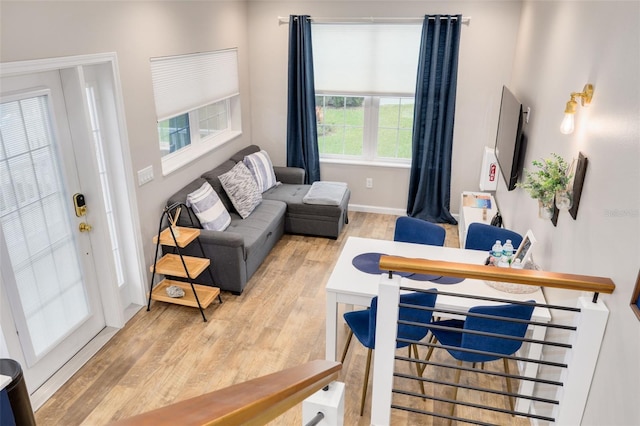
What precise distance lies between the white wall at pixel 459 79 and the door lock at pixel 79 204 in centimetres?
328

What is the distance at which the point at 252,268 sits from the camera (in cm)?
470

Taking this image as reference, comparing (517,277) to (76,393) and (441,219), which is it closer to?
(76,393)

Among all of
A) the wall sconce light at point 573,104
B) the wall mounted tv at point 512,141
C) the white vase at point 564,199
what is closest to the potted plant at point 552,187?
the white vase at point 564,199

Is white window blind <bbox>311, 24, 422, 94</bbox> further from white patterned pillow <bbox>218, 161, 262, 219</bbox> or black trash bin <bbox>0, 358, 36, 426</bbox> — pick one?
black trash bin <bbox>0, 358, 36, 426</bbox>

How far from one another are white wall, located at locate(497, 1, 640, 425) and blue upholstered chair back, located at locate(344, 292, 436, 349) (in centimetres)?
76

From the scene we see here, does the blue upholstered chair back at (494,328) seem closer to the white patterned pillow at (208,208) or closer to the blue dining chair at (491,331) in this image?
the blue dining chair at (491,331)

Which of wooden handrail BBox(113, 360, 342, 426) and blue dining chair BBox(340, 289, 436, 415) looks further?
blue dining chair BBox(340, 289, 436, 415)

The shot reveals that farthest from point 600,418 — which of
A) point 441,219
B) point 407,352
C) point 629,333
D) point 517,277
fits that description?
point 441,219

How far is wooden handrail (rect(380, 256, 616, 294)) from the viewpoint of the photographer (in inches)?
77.6

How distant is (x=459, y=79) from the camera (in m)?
5.66

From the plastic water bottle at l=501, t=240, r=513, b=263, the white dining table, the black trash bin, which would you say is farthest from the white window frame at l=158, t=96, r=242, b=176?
the plastic water bottle at l=501, t=240, r=513, b=263

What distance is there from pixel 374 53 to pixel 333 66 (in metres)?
0.53

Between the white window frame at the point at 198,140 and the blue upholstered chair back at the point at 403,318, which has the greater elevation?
the white window frame at the point at 198,140

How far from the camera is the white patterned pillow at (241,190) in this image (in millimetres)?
5109
